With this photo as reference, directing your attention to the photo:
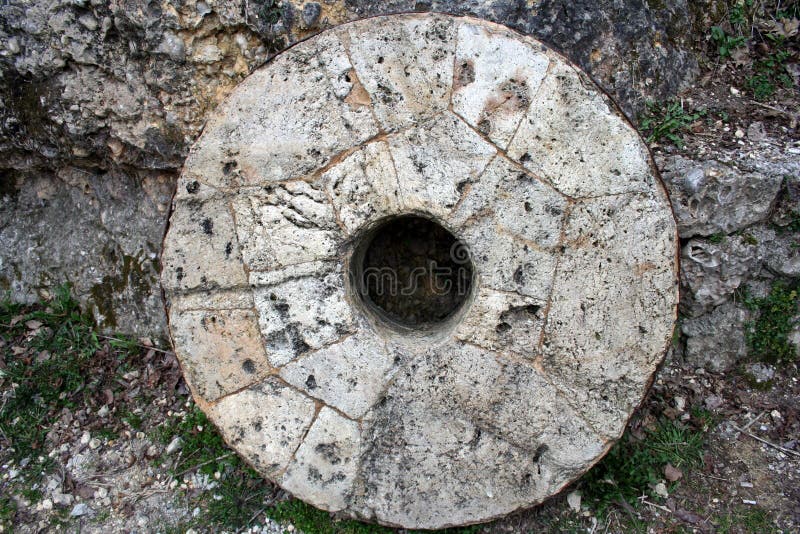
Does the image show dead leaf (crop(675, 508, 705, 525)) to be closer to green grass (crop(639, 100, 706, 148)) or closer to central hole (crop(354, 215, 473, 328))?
central hole (crop(354, 215, 473, 328))

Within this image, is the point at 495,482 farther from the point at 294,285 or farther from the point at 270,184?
the point at 270,184

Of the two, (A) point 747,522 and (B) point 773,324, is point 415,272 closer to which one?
(B) point 773,324

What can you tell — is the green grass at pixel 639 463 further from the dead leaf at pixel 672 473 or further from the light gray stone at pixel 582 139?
the light gray stone at pixel 582 139

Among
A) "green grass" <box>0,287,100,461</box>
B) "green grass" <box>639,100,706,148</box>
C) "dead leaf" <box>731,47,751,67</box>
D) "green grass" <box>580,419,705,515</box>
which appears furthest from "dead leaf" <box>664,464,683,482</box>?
"green grass" <box>0,287,100,461</box>

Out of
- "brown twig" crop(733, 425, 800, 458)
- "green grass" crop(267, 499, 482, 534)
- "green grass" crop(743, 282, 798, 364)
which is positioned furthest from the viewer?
"green grass" crop(743, 282, 798, 364)

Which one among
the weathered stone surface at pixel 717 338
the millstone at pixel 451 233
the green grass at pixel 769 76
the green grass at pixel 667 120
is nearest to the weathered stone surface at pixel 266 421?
the millstone at pixel 451 233

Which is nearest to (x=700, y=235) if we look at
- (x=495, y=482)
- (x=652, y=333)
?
Answer: (x=652, y=333)
